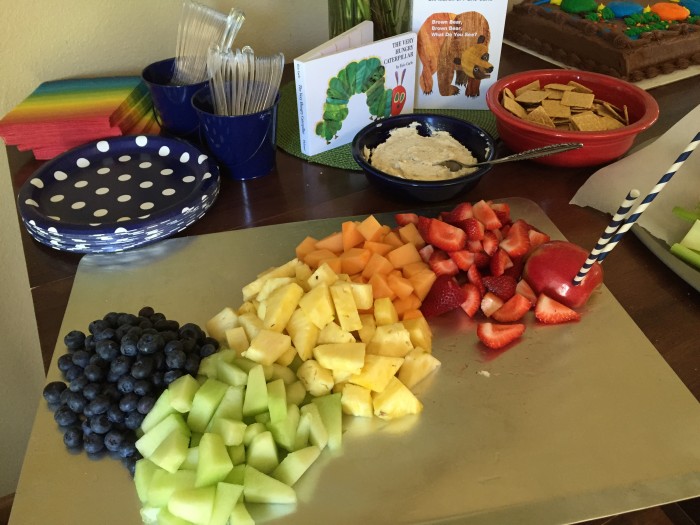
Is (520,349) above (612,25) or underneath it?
underneath

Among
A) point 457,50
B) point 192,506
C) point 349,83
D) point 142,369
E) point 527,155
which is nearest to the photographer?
point 192,506

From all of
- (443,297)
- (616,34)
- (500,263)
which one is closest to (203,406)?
(443,297)

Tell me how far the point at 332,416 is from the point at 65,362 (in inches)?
13.9

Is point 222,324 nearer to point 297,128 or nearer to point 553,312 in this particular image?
point 553,312

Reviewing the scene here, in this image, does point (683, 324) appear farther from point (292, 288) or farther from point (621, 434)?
point (292, 288)

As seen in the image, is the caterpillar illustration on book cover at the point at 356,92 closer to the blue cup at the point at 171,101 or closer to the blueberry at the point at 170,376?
the blue cup at the point at 171,101

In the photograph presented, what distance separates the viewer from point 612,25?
152cm

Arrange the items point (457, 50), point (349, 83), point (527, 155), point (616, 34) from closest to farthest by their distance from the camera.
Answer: point (527, 155)
point (349, 83)
point (457, 50)
point (616, 34)

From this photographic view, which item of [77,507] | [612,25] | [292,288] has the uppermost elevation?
[612,25]

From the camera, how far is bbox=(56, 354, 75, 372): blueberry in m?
0.76

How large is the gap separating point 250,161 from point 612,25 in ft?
3.41

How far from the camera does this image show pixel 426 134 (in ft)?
3.86

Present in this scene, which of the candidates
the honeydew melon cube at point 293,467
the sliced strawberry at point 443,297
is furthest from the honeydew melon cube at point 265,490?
the sliced strawberry at point 443,297

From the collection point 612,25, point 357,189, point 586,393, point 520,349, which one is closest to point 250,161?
point 357,189
